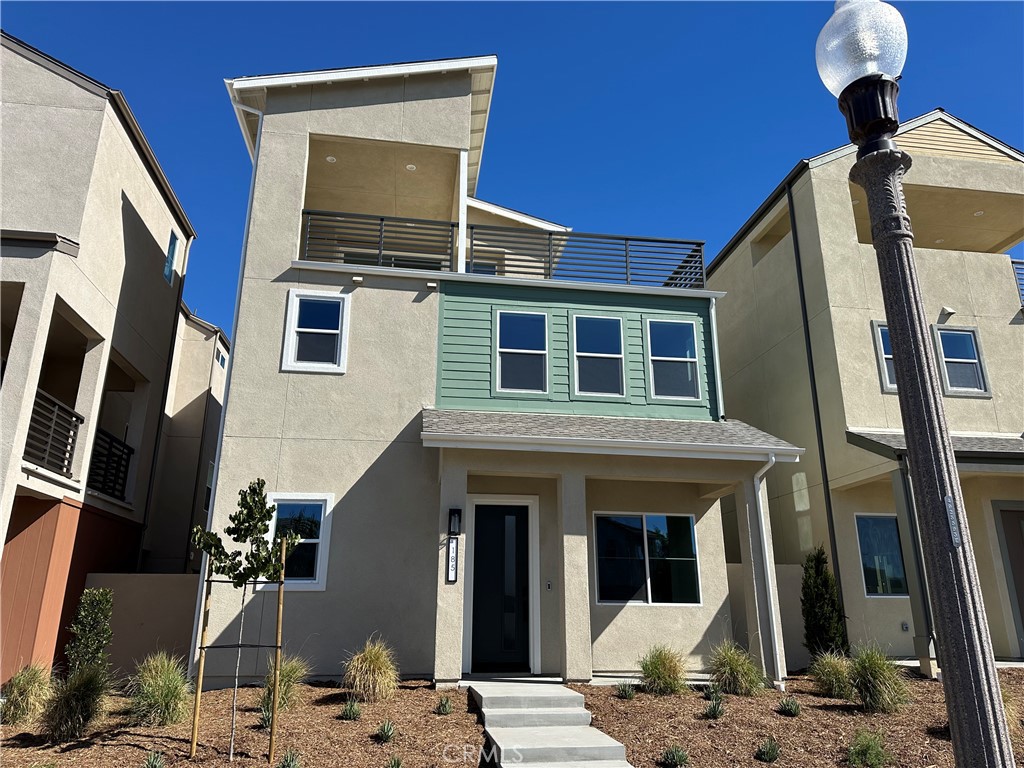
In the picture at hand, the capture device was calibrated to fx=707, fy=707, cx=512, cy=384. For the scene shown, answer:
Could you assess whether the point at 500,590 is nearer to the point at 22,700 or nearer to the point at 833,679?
the point at 833,679

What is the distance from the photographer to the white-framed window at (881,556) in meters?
13.3

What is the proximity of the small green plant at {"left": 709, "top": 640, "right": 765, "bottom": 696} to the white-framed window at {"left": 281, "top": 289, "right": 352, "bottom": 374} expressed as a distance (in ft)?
24.2

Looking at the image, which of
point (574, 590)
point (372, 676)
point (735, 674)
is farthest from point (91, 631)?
point (735, 674)

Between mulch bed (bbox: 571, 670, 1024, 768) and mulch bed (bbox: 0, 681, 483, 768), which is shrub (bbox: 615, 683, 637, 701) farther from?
mulch bed (bbox: 0, 681, 483, 768)

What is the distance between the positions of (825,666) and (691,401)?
4.83 meters

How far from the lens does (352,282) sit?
12461mm

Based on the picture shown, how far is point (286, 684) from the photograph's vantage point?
28.4 feet

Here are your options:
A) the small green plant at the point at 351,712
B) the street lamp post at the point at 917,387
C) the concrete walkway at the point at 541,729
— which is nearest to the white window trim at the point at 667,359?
the concrete walkway at the point at 541,729

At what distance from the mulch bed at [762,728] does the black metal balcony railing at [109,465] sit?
9.34 meters

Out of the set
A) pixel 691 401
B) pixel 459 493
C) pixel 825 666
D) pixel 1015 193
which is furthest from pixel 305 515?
pixel 1015 193

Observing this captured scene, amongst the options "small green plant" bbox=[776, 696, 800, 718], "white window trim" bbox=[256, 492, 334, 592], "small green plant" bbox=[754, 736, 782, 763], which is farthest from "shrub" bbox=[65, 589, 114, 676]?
"small green plant" bbox=[776, 696, 800, 718]

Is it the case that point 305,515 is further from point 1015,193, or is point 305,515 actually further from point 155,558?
point 1015,193

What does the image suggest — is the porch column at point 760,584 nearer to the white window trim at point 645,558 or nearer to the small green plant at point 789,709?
the white window trim at point 645,558

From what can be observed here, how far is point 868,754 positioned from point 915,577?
508cm
